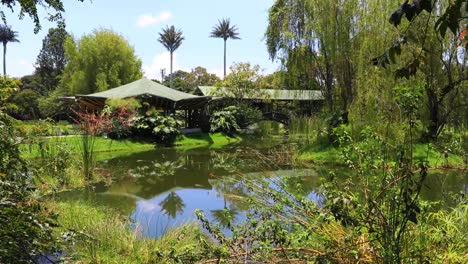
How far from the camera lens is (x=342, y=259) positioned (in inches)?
108

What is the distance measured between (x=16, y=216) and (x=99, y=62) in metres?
31.9

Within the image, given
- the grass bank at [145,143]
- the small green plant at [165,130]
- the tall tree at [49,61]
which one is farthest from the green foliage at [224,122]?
the tall tree at [49,61]

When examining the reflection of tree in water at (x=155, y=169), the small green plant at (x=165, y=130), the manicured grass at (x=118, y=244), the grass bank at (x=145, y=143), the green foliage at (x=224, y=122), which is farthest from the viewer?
the green foliage at (x=224, y=122)

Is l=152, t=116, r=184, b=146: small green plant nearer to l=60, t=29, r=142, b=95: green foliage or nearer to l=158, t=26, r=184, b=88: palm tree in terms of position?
l=60, t=29, r=142, b=95: green foliage

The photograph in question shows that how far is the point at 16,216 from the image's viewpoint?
2244 mm

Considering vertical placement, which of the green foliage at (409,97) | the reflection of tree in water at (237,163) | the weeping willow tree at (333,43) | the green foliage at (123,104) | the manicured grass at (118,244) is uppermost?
the weeping willow tree at (333,43)

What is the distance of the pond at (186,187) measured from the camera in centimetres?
573

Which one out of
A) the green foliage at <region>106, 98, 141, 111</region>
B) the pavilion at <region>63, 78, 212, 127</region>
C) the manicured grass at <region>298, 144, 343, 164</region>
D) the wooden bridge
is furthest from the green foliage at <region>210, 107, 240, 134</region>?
the manicured grass at <region>298, 144, 343, 164</region>

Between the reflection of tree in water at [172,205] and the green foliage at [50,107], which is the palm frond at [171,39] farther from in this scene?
the reflection of tree in water at [172,205]

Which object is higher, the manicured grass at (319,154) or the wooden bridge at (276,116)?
the wooden bridge at (276,116)

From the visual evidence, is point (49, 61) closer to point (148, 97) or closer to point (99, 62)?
point (99, 62)

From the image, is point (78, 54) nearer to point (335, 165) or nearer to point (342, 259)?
point (335, 165)

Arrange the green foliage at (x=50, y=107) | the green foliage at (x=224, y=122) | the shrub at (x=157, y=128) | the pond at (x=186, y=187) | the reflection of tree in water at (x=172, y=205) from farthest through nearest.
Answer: the green foliage at (x=50, y=107)
the green foliage at (x=224, y=122)
the shrub at (x=157, y=128)
the reflection of tree in water at (x=172, y=205)
the pond at (x=186, y=187)

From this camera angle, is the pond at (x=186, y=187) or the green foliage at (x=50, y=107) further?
the green foliage at (x=50, y=107)
